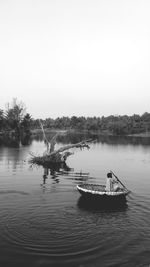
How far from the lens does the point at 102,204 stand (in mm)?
27922

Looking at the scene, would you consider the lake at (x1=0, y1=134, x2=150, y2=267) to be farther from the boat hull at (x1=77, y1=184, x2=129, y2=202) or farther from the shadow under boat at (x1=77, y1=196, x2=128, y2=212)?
the boat hull at (x1=77, y1=184, x2=129, y2=202)

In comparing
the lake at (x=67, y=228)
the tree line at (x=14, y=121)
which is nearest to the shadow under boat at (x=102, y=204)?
the lake at (x=67, y=228)

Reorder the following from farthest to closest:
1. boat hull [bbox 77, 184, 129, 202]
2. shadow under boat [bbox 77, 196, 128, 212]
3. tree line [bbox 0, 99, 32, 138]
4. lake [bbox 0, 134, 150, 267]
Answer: tree line [bbox 0, 99, 32, 138]
boat hull [bbox 77, 184, 129, 202]
shadow under boat [bbox 77, 196, 128, 212]
lake [bbox 0, 134, 150, 267]

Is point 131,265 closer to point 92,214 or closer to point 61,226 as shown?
point 61,226

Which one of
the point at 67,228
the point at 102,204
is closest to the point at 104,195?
the point at 102,204

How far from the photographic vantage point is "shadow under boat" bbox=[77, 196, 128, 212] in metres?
26.8

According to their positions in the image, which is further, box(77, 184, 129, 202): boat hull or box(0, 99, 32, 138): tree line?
box(0, 99, 32, 138): tree line

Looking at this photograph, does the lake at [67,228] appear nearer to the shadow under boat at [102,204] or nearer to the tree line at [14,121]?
the shadow under boat at [102,204]

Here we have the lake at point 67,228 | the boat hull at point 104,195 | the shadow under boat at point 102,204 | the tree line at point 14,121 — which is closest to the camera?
the lake at point 67,228

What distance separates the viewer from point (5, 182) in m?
37.3

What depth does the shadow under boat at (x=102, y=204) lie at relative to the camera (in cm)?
2675

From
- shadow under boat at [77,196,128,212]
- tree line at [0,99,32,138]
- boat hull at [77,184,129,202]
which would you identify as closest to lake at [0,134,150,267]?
shadow under boat at [77,196,128,212]

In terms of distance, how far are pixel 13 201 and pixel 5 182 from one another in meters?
9.67

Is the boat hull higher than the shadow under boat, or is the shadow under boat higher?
the boat hull
